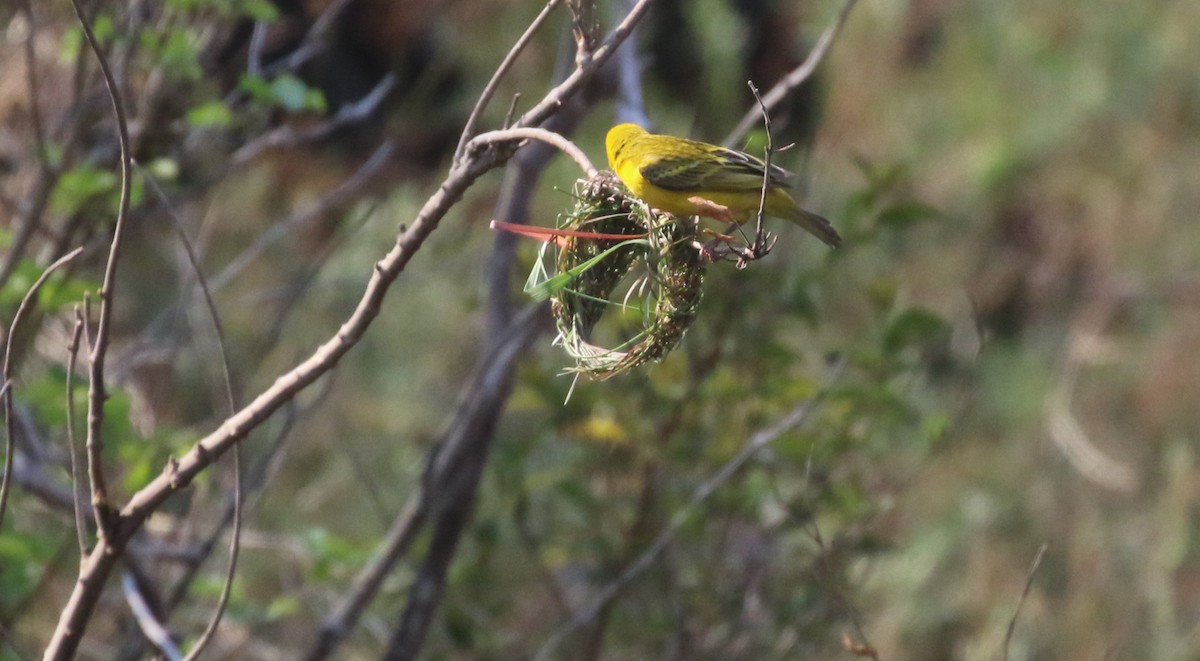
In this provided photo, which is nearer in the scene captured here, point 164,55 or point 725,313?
point 164,55

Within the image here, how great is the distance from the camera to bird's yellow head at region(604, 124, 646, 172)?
339cm

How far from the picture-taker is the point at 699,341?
4.38 metres

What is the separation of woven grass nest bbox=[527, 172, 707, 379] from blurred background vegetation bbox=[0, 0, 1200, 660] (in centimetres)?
29

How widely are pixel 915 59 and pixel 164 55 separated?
729 centimetres

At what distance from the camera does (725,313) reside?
422cm

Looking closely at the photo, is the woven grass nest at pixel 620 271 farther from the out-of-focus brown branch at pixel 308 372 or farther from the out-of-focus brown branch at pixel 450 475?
the out-of-focus brown branch at pixel 450 475

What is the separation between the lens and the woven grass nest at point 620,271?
87.0 inches

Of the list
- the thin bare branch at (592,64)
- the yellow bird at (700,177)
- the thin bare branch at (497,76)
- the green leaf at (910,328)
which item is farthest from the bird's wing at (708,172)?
the thin bare branch at (592,64)

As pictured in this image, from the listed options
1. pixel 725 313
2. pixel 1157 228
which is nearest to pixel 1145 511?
pixel 1157 228

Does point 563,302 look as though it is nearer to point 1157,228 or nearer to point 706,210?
point 706,210

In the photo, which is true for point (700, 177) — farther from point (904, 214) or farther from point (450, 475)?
point (450, 475)

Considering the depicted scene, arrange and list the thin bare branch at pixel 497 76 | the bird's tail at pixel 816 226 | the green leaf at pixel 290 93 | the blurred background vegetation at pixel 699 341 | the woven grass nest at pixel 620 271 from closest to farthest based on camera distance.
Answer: the thin bare branch at pixel 497 76, the woven grass nest at pixel 620 271, the bird's tail at pixel 816 226, the green leaf at pixel 290 93, the blurred background vegetation at pixel 699 341

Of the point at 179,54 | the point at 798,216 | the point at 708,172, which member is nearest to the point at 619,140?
the point at 708,172

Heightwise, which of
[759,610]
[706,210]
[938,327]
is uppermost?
[706,210]
